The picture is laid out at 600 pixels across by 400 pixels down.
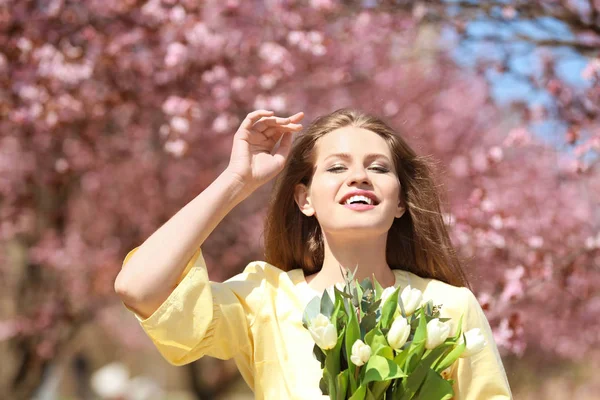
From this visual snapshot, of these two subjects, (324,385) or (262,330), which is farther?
(262,330)

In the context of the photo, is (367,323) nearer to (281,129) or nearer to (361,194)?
(361,194)

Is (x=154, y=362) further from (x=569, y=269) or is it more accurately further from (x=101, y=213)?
(x=569, y=269)

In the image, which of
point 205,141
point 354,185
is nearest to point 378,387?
point 354,185

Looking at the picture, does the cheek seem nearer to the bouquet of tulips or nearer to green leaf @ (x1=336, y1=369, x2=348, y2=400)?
the bouquet of tulips

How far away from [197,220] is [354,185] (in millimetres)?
461

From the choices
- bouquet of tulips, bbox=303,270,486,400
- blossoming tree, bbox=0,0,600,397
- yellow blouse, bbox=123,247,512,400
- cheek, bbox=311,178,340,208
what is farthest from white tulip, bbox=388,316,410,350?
blossoming tree, bbox=0,0,600,397

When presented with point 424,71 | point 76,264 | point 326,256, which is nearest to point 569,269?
point 326,256

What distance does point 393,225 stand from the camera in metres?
2.79

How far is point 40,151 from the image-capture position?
6.97m

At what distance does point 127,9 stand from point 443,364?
Result: 4227 mm

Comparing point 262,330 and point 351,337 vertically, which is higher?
point 351,337

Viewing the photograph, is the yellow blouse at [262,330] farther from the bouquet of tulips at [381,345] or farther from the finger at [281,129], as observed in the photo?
the finger at [281,129]

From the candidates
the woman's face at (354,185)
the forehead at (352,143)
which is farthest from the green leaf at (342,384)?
the forehead at (352,143)

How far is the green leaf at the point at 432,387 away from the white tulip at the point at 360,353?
0.59 ft
